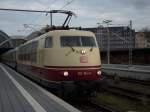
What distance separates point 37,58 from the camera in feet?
58.0

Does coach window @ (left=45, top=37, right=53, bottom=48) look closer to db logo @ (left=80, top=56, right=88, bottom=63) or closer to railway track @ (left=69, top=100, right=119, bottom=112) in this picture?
db logo @ (left=80, top=56, right=88, bottom=63)

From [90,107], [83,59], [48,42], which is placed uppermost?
[48,42]

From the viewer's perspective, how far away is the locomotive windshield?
50.6 feet

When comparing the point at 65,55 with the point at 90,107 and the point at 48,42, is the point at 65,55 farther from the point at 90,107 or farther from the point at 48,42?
the point at 90,107

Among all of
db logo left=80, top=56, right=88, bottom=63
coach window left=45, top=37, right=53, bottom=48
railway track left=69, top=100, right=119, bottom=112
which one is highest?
coach window left=45, top=37, right=53, bottom=48

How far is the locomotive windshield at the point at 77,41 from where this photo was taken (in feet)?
50.6

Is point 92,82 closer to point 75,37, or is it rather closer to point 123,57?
point 75,37

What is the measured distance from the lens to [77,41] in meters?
15.6

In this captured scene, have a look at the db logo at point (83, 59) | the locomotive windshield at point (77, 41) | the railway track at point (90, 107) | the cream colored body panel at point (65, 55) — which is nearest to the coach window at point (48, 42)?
the cream colored body panel at point (65, 55)

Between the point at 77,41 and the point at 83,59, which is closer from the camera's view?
the point at 83,59

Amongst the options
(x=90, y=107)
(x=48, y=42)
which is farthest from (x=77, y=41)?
(x=90, y=107)

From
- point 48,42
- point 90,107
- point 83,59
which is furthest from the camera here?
point 48,42

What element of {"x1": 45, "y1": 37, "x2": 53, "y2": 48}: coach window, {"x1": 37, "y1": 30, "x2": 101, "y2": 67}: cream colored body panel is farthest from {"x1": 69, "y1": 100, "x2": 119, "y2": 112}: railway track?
{"x1": 45, "y1": 37, "x2": 53, "y2": 48}: coach window

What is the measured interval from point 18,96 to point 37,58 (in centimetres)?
443
